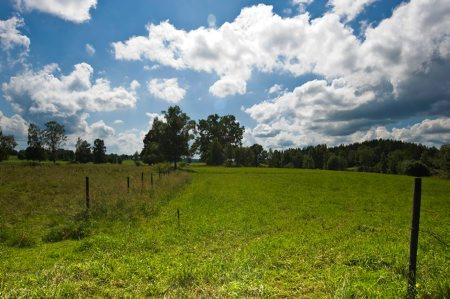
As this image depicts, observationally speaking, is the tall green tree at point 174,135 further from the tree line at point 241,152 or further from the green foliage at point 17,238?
the green foliage at point 17,238

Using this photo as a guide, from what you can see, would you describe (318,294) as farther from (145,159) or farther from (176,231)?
(145,159)

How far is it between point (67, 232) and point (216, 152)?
128 m

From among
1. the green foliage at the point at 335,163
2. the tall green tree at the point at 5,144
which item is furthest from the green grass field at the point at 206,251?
the green foliage at the point at 335,163

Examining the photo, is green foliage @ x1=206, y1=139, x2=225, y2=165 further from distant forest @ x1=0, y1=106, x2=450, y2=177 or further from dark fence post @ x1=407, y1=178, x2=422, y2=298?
dark fence post @ x1=407, y1=178, x2=422, y2=298

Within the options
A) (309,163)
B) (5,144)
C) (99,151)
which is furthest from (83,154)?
(309,163)

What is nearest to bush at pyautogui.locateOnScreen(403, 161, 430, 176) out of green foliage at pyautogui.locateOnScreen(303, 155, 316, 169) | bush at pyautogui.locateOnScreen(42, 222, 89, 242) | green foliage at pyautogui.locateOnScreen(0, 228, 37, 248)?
green foliage at pyautogui.locateOnScreen(303, 155, 316, 169)

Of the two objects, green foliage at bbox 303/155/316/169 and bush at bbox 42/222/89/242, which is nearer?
bush at bbox 42/222/89/242

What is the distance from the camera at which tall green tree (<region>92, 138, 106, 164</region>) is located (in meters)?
138

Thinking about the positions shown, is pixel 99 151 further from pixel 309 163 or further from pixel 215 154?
pixel 309 163

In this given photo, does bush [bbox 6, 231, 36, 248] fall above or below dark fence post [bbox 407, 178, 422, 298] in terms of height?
below

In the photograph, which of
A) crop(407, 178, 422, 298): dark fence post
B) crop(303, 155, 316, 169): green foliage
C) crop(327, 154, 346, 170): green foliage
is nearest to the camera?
crop(407, 178, 422, 298): dark fence post

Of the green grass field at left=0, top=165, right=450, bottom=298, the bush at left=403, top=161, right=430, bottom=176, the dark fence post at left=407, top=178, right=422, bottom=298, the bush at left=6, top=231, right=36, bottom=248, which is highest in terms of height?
the bush at left=403, top=161, right=430, bottom=176

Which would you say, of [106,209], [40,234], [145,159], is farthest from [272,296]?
[145,159]

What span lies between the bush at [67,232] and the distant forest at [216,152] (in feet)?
249
